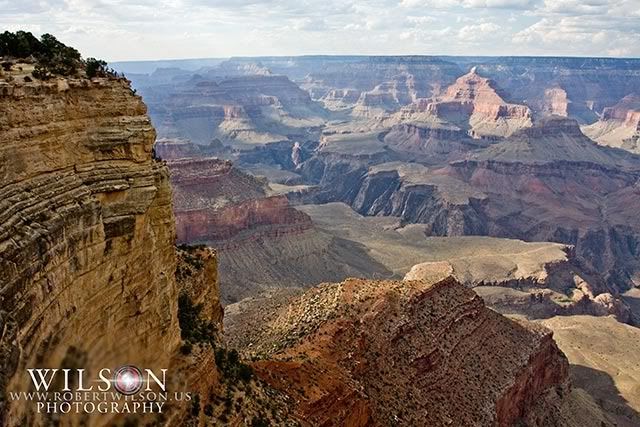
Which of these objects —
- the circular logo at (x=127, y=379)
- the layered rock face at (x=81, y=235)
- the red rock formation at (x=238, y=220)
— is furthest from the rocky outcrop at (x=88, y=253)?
the red rock formation at (x=238, y=220)

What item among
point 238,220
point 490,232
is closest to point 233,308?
point 238,220

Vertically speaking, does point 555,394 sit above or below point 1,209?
below

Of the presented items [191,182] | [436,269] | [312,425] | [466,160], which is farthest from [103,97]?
[466,160]

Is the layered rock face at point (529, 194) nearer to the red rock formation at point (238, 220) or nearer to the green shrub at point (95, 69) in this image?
the red rock formation at point (238, 220)

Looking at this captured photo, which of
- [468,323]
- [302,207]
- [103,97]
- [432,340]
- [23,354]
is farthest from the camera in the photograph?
[302,207]

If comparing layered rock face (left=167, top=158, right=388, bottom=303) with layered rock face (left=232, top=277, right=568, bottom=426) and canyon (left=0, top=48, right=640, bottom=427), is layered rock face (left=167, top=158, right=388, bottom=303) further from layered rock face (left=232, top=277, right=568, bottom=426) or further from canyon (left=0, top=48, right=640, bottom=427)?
layered rock face (left=232, top=277, right=568, bottom=426)

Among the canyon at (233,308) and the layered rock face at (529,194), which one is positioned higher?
the canyon at (233,308)

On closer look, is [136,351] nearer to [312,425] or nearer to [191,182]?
[312,425]
